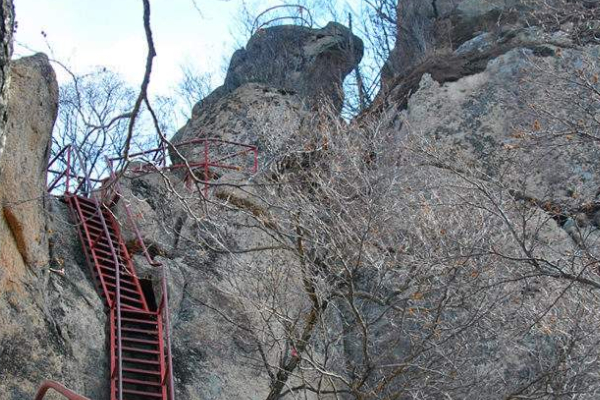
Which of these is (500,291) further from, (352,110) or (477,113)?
(352,110)

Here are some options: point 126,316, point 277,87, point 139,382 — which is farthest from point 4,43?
point 277,87

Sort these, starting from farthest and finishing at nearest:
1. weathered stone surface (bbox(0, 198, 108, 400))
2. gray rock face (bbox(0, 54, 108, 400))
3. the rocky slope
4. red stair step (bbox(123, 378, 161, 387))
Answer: red stair step (bbox(123, 378, 161, 387)) < the rocky slope < gray rock face (bbox(0, 54, 108, 400)) < weathered stone surface (bbox(0, 198, 108, 400))

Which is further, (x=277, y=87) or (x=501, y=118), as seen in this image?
(x=277, y=87)

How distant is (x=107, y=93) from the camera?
70.3ft

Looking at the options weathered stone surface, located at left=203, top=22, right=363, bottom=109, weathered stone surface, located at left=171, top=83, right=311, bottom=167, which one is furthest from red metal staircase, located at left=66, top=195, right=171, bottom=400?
weathered stone surface, located at left=203, top=22, right=363, bottom=109

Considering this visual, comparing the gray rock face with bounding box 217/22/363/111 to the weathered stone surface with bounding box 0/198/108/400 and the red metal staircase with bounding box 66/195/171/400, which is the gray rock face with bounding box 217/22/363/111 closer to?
the red metal staircase with bounding box 66/195/171/400

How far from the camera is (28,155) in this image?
438 inches

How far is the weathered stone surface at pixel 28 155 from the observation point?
10492 millimetres

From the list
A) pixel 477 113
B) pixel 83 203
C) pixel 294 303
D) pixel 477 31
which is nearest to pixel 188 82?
pixel 477 31

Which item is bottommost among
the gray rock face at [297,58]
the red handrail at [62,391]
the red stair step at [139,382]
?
the red handrail at [62,391]

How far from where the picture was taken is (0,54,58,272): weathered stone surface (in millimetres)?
10492

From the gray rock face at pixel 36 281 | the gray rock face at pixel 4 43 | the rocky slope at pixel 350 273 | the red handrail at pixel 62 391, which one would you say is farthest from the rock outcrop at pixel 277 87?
the gray rock face at pixel 4 43

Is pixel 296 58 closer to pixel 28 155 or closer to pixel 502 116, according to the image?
pixel 502 116

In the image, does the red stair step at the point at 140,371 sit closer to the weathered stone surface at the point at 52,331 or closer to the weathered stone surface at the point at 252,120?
the weathered stone surface at the point at 52,331
